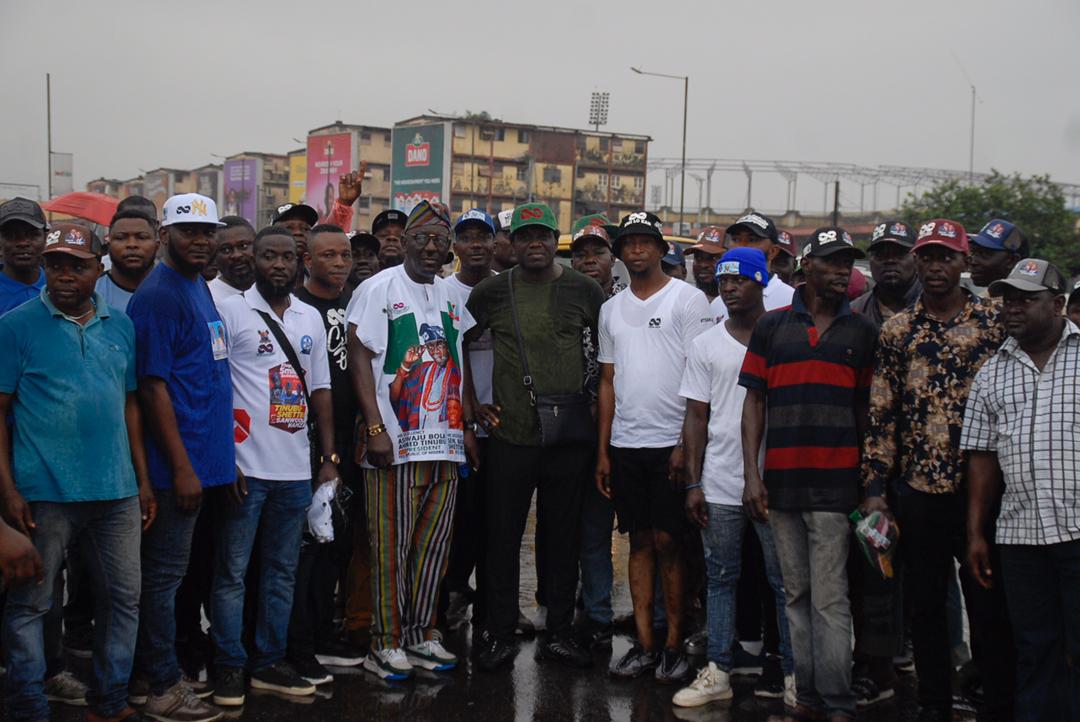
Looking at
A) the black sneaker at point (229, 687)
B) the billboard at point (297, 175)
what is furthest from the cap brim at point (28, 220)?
the billboard at point (297, 175)

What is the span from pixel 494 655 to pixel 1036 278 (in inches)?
134

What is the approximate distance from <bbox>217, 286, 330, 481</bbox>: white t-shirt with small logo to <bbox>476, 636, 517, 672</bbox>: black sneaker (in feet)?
4.69

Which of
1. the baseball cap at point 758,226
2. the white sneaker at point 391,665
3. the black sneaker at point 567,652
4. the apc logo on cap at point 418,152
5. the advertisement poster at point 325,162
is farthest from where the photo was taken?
the advertisement poster at point 325,162

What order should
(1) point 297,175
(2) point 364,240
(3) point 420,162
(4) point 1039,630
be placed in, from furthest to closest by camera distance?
(1) point 297,175
(3) point 420,162
(2) point 364,240
(4) point 1039,630

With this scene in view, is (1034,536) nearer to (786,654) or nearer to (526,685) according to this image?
(786,654)

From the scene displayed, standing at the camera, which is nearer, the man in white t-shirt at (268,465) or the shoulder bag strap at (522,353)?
the man in white t-shirt at (268,465)

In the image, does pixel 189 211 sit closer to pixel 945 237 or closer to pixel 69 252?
pixel 69 252

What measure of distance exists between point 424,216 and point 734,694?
3146 mm

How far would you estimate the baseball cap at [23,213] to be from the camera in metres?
5.41

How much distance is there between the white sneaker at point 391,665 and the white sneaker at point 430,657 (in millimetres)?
88

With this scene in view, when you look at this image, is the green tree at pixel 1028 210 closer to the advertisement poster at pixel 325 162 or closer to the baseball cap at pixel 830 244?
the baseball cap at pixel 830 244

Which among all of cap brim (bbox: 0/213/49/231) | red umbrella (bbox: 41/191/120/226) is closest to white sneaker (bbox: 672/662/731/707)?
cap brim (bbox: 0/213/49/231)

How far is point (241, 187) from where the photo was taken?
93.2 m

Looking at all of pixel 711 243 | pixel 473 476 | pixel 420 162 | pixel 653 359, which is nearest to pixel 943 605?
pixel 653 359
